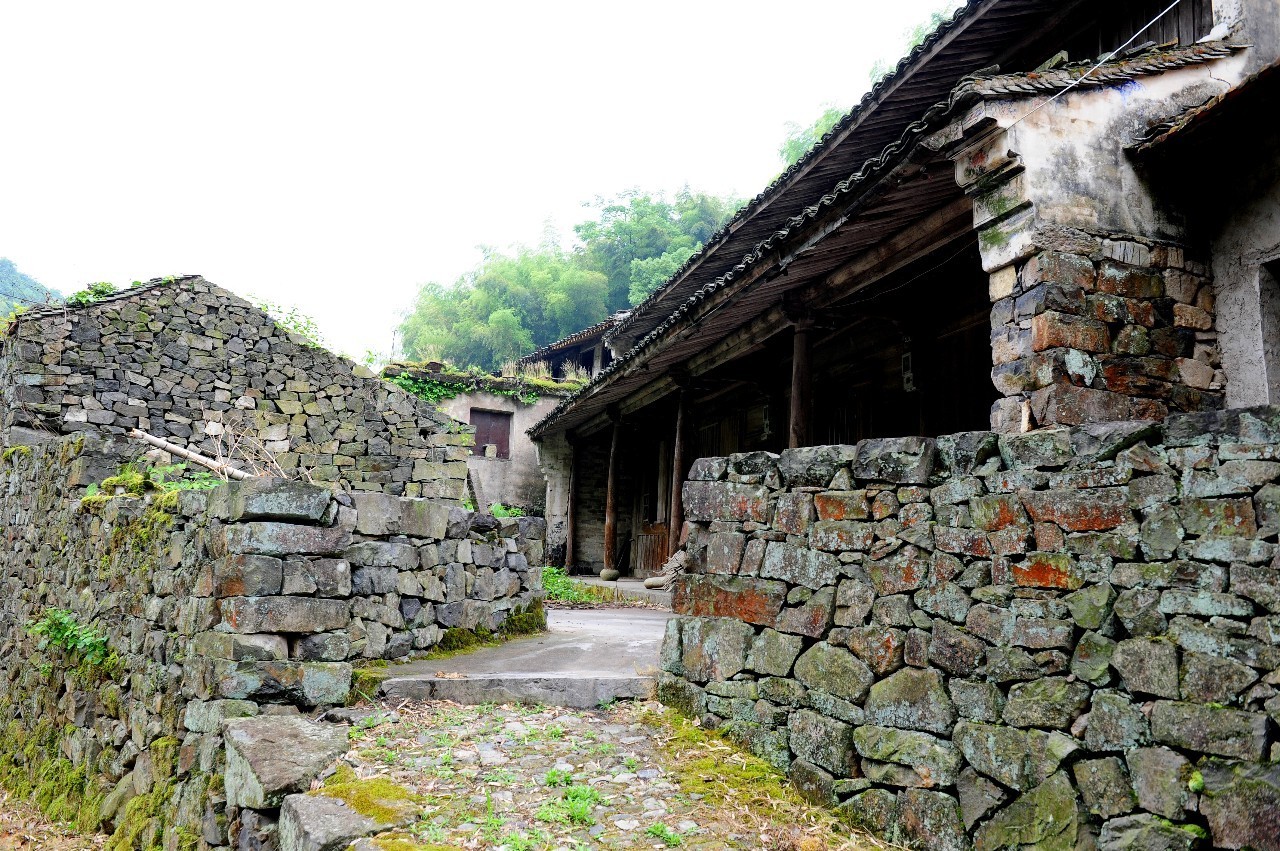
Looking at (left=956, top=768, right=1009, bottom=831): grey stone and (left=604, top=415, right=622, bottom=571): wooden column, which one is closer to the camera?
(left=956, top=768, right=1009, bottom=831): grey stone

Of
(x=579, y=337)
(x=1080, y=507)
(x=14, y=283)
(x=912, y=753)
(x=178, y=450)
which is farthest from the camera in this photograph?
(x=14, y=283)

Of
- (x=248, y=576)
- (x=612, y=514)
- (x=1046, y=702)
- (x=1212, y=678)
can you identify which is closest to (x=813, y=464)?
(x=1046, y=702)

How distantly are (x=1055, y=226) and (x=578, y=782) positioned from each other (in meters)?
3.97

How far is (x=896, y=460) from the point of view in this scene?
3.54m

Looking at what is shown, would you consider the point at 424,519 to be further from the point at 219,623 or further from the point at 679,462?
the point at 679,462

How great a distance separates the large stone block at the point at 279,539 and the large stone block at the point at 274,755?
0.91m

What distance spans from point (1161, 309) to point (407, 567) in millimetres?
5069

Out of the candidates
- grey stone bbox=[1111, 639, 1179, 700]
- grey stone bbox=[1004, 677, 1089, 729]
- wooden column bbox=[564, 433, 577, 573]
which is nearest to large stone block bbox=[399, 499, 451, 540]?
grey stone bbox=[1004, 677, 1089, 729]

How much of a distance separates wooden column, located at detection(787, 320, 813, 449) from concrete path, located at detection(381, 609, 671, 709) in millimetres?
2513

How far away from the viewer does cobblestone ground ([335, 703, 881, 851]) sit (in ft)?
10.5

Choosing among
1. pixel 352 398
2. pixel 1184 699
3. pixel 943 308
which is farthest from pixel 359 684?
pixel 352 398

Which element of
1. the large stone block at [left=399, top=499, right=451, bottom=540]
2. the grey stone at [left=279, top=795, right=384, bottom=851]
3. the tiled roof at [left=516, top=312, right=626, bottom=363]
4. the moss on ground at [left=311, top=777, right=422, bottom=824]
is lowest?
the grey stone at [left=279, top=795, right=384, bottom=851]

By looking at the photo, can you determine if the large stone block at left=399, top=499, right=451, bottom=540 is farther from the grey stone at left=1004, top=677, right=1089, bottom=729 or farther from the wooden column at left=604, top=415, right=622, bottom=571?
the wooden column at left=604, top=415, right=622, bottom=571

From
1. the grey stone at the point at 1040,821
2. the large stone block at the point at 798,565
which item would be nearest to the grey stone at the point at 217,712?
the large stone block at the point at 798,565
